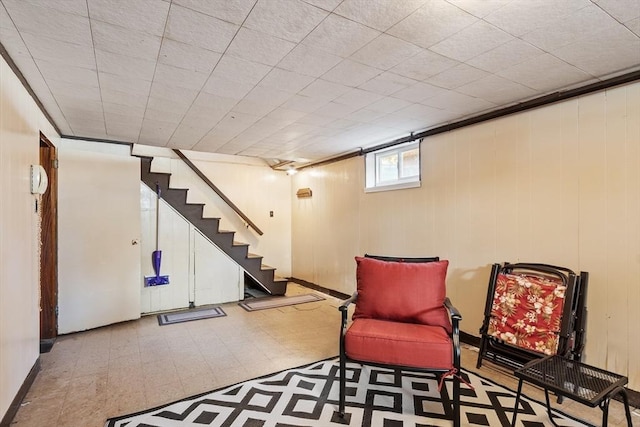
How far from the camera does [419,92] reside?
2.64 meters

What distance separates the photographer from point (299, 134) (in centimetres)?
390

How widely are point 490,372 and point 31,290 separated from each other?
3.67m

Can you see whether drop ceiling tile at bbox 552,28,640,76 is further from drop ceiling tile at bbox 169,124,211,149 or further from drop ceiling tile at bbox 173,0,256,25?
drop ceiling tile at bbox 169,124,211,149

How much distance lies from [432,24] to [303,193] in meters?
4.41

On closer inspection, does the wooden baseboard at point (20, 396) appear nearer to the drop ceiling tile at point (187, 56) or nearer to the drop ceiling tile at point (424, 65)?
the drop ceiling tile at point (187, 56)

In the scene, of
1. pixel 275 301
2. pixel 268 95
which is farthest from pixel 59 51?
pixel 275 301

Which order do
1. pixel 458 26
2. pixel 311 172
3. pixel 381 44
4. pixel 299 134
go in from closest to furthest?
pixel 458 26, pixel 381 44, pixel 299 134, pixel 311 172

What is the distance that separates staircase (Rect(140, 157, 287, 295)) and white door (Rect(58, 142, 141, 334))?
0.48 metres

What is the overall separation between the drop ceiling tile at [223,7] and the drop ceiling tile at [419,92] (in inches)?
55.1

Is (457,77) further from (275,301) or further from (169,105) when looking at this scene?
(275,301)

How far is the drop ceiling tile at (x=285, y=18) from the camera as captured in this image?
1568mm

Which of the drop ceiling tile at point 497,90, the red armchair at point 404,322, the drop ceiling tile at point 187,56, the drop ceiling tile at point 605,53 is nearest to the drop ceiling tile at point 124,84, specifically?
the drop ceiling tile at point 187,56

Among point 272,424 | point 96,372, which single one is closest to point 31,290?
point 96,372

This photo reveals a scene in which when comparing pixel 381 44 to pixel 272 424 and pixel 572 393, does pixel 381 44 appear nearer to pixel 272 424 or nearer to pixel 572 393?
pixel 572 393
